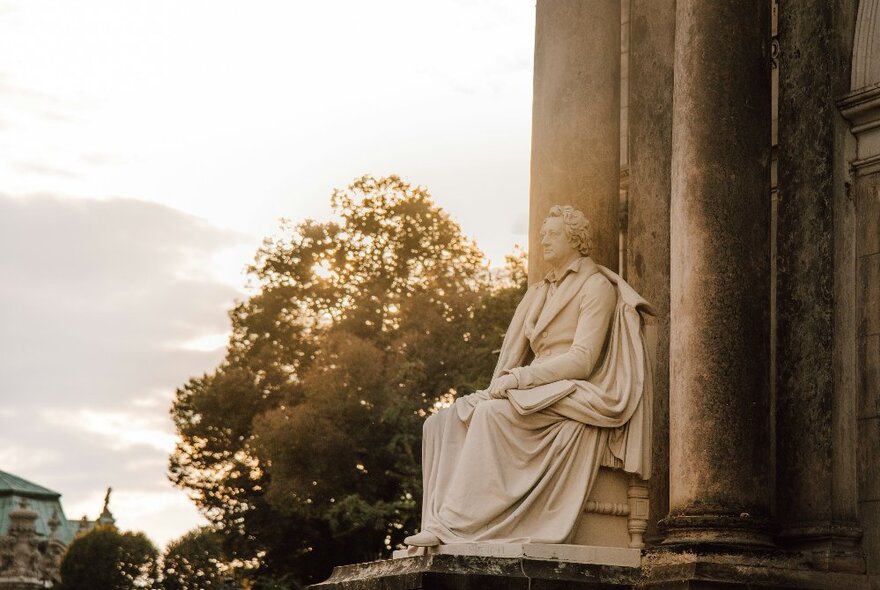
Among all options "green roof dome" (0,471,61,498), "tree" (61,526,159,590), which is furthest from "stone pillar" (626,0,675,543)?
"green roof dome" (0,471,61,498)

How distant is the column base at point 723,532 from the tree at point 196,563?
34811 mm

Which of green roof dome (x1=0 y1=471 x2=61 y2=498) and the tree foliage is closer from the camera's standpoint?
the tree foliage

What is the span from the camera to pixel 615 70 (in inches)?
523

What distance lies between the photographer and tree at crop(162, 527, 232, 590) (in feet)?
151

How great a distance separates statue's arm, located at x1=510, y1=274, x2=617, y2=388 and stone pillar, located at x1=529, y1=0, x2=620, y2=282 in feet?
2.86

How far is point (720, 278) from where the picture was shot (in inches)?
435

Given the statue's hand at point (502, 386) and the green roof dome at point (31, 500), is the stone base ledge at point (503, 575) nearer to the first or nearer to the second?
the statue's hand at point (502, 386)

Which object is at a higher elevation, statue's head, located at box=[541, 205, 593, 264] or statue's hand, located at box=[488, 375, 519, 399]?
statue's head, located at box=[541, 205, 593, 264]

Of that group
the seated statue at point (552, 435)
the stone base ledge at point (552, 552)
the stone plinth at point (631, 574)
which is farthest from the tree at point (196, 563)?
the stone plinth at point (631, 574)

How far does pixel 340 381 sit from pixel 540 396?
101ft

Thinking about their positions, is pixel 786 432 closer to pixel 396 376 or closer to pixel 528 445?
pixel 528 445

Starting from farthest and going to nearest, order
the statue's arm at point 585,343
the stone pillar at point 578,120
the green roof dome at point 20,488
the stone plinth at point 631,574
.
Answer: the green roof dome at point 20,488 → the stone pillar at point 578,120 → the statue's arm at point 585,343 → the stone plinth at point 631,574

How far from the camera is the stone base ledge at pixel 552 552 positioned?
10688mm

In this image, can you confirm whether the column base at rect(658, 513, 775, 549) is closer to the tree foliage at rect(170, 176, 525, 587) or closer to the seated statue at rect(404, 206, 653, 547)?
the seated statue at rect(404, 206, 653, 547)
